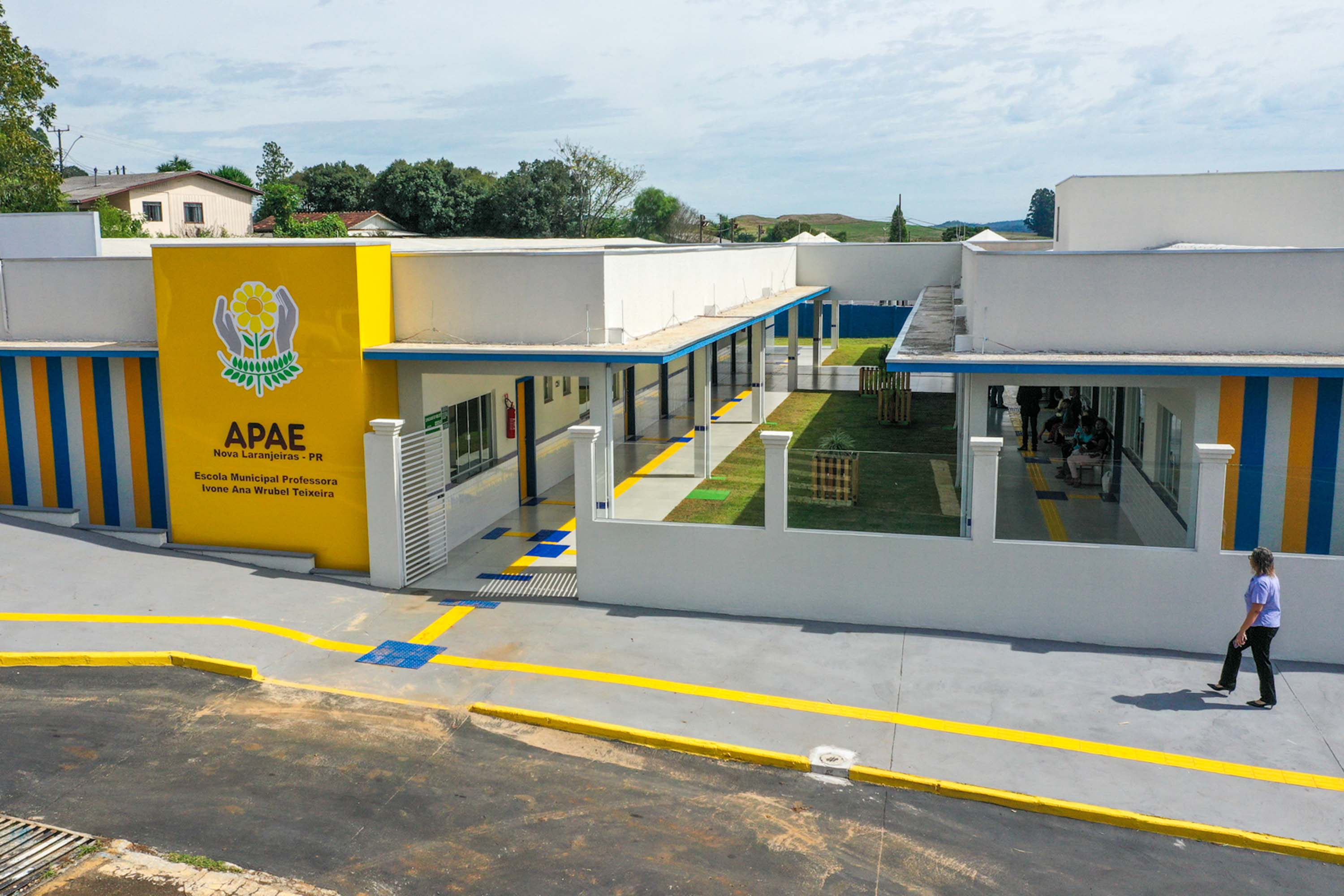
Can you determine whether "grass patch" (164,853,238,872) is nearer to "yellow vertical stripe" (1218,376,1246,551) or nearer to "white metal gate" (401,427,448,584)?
"white metal gate" (401,427,448,584)

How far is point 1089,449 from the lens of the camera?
13.6 meters

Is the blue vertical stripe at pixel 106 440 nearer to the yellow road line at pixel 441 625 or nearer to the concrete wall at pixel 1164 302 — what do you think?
the yellow road line at pixel 441 625

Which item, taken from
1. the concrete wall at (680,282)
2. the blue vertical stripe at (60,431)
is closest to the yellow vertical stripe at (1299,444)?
the concrete wall at (680,282)

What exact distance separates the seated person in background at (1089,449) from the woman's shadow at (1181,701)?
8.10ft

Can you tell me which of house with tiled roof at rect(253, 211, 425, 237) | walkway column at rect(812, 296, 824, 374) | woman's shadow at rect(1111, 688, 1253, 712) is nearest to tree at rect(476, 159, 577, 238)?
house with tiled roof at rect(253, 211, 425, 237)

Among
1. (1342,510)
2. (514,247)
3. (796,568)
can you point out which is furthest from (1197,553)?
(514,247)

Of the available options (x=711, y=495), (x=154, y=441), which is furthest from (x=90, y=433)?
(x=711, y=495)

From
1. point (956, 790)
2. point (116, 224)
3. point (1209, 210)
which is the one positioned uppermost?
point (116, 224)

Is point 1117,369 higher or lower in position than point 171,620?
higher

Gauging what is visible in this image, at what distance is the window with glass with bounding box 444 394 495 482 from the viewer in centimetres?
1616

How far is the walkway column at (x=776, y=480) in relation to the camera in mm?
12625

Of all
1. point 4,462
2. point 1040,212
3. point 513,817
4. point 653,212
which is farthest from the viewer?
point 1040,212

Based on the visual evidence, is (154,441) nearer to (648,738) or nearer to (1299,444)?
(648,738)

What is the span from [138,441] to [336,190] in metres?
58.1
